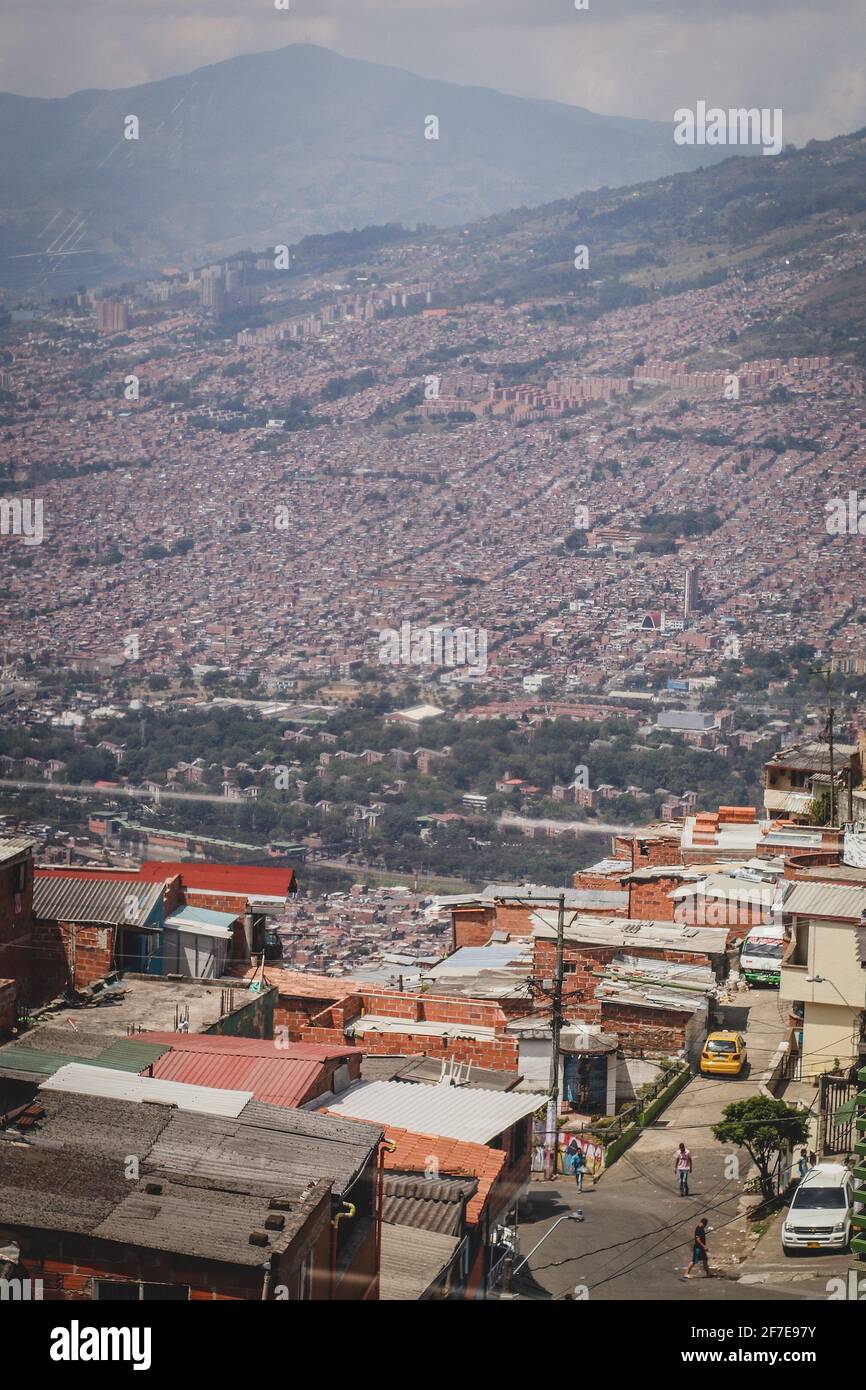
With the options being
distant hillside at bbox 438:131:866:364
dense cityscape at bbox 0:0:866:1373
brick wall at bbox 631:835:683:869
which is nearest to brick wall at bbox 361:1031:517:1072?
dense cityscape at bbox 0:0:866:1373

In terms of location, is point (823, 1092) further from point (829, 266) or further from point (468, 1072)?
point (829, 266)

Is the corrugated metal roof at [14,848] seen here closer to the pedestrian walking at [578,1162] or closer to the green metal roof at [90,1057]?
the green metal roof at [90,1057]

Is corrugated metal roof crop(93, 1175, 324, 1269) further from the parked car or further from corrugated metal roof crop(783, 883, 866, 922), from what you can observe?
corrugated metal roof crop(783, 883, 866, 922)

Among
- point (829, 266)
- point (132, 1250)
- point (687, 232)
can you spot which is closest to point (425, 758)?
point (132, 1250)

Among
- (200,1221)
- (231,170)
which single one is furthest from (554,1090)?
(231,170)

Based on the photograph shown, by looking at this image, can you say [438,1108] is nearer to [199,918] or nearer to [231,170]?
[199,918]

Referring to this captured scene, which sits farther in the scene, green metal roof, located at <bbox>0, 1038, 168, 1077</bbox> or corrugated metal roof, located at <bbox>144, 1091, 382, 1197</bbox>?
green metal roof, located at <bbox>0, 1038, 168, 1077</bbox>
